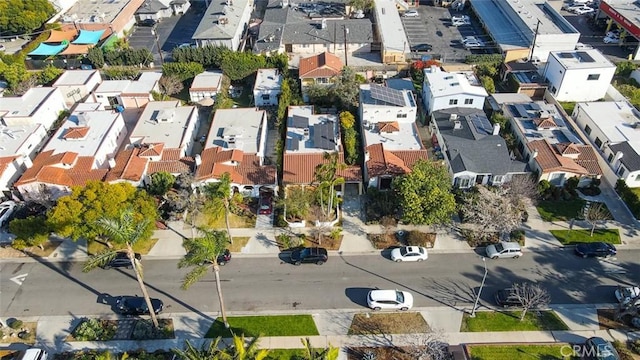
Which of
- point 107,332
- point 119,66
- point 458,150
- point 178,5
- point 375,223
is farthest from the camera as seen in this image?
point 178,5

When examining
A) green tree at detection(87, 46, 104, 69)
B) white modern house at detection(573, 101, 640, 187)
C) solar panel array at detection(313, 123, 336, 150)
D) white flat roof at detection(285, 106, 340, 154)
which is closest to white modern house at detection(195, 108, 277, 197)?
white flat roof at detection(285, 106, 340, 154)

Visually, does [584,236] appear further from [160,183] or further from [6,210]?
[6,210]

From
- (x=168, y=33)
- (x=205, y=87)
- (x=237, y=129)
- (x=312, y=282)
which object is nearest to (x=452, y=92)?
(x=237, y=129)

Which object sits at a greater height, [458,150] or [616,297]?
[458,150]

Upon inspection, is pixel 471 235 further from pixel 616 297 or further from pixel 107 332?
pixel 107 332

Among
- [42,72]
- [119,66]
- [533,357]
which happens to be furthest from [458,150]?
[42,72]

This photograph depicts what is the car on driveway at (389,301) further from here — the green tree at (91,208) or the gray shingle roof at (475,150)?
the green tree at (91,208)
